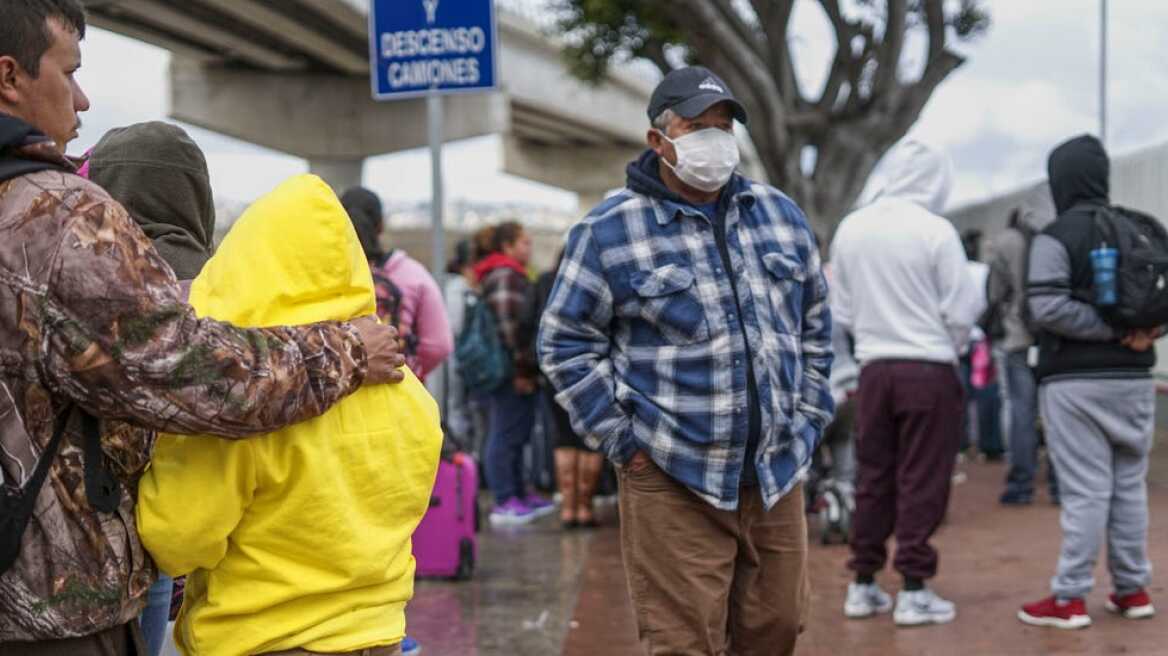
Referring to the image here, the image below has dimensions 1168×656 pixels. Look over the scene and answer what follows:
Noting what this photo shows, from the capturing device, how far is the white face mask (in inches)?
177

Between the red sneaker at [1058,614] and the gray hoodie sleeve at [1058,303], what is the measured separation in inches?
45.2

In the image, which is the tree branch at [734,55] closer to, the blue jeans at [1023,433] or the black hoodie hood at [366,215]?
the blue jeans at [1023,433]

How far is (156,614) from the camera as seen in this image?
330 centimetres

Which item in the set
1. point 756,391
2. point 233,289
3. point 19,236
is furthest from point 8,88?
point 756,391

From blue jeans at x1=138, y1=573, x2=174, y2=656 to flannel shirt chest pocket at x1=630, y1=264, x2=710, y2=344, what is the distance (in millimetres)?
1636

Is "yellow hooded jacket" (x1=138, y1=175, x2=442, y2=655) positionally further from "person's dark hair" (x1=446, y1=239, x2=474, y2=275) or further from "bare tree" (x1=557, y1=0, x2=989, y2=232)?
"bare tree" (x1=557, y1=0, x2=989, y2=232)

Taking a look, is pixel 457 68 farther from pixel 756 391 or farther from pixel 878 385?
pixel 756 391

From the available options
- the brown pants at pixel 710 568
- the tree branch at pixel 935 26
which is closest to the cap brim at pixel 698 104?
the brown pants at pixel 710 568

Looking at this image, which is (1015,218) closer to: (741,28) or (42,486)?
(42,486)

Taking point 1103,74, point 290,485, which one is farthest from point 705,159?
point 1103,74

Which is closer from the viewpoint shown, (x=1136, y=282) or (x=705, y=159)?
(x=705, y=159)

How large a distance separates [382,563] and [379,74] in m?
4.97

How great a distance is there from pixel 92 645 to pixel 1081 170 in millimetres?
5116

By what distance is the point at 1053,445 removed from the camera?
6570mm
